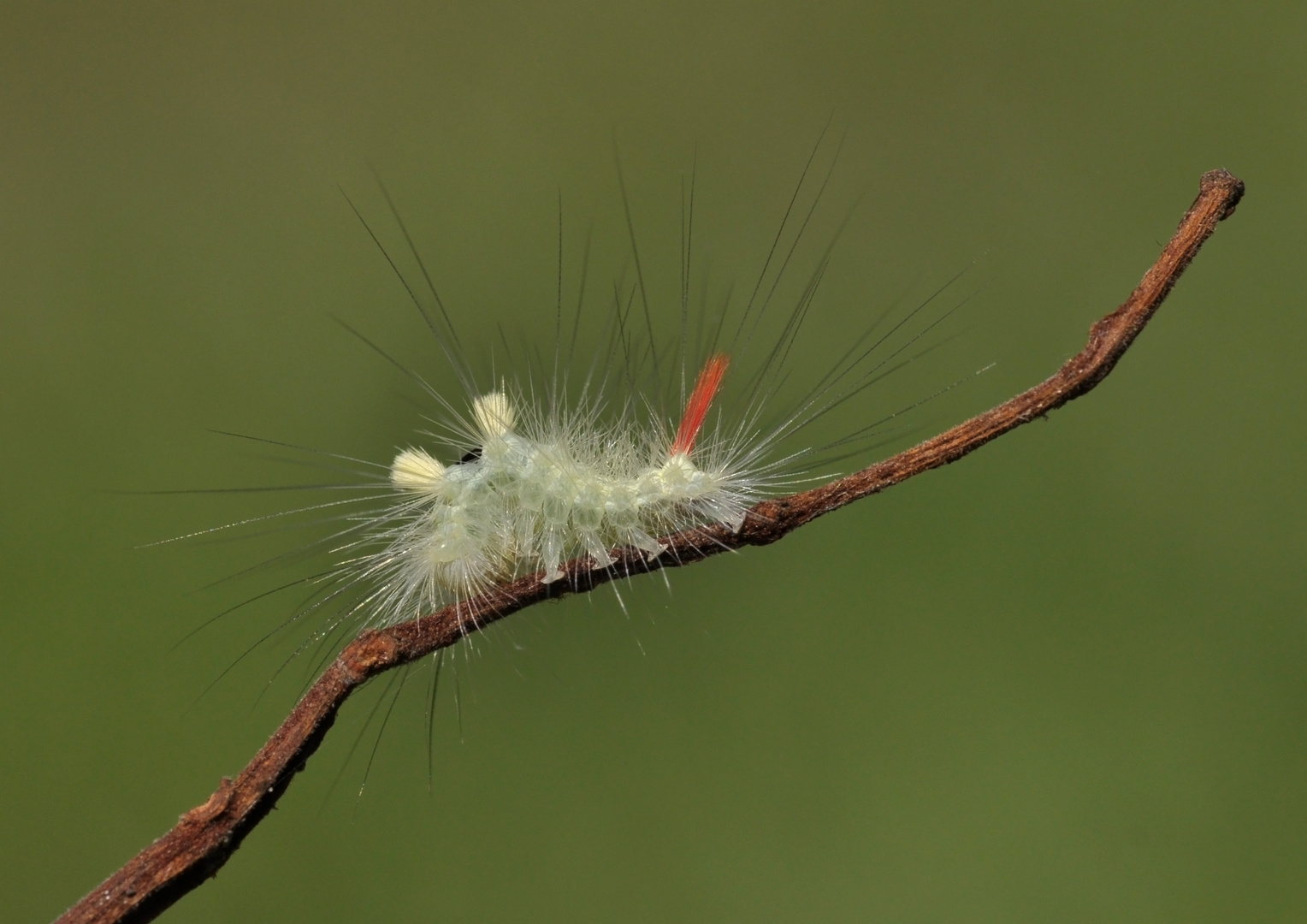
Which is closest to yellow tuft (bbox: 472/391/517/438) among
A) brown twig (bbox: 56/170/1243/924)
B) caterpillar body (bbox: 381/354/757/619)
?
caterpillar body (bbox: 381/354/757/619)

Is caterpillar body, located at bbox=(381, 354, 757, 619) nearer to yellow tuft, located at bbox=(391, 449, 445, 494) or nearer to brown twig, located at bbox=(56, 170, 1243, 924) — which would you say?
yellow tuft, located at bbox=(391, 449, 445, 494)

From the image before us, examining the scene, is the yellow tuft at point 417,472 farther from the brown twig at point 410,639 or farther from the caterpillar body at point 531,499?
the brown twig at point 410,639

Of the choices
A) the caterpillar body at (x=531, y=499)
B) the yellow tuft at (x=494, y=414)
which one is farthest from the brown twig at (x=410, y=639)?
the yellow tuft at (x=494, y=414)

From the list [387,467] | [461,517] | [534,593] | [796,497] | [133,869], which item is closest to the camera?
[133,869]

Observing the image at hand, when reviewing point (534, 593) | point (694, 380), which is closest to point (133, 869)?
point (534, 593)

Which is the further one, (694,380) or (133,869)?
(694,380)

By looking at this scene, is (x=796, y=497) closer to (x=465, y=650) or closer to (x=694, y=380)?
(x=694, y=380)
